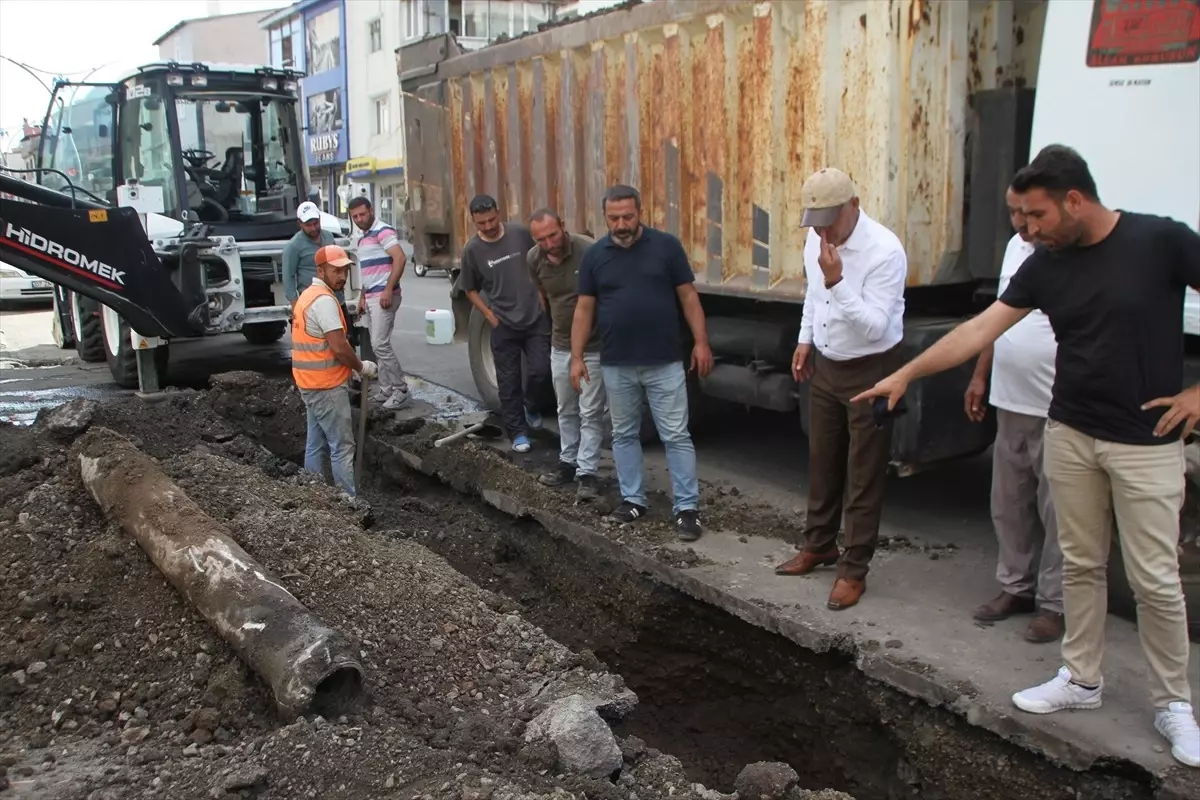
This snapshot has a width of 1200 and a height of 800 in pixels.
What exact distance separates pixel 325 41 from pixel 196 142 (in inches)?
1241

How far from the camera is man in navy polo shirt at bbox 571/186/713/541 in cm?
548

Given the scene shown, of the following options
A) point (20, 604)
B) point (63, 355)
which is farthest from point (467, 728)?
point (63, 355)

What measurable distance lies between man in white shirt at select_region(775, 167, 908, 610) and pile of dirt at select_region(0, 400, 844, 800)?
4.42 ft

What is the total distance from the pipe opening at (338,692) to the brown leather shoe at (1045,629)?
259cm

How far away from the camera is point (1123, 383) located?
10.7ft

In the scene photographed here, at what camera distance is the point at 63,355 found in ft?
42.3

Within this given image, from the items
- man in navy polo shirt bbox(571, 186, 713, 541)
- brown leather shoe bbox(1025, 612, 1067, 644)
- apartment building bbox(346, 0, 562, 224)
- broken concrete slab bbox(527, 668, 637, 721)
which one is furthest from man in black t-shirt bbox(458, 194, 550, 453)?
apartment building bbox(346, 0, 562, 224)

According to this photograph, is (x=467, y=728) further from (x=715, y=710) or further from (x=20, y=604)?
(x=20, y=604)

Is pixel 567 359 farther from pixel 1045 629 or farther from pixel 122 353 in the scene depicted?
pixel 122 353

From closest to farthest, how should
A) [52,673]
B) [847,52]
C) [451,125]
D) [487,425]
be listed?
1. [52,673]
2. [847,52]
3. [487,425]
4. [451,125]

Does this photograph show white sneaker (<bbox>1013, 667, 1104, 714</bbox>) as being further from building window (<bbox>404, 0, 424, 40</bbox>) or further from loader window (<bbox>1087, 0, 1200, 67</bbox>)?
building window (<bbox>404, 0, 424, 40</bbox>)

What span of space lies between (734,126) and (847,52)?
2.97 feet

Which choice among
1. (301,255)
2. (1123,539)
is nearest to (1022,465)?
(1123,539)

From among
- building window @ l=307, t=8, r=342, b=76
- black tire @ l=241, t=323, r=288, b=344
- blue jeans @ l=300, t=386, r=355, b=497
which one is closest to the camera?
blue jeans @ l=300, t=386, r=355, b=497
